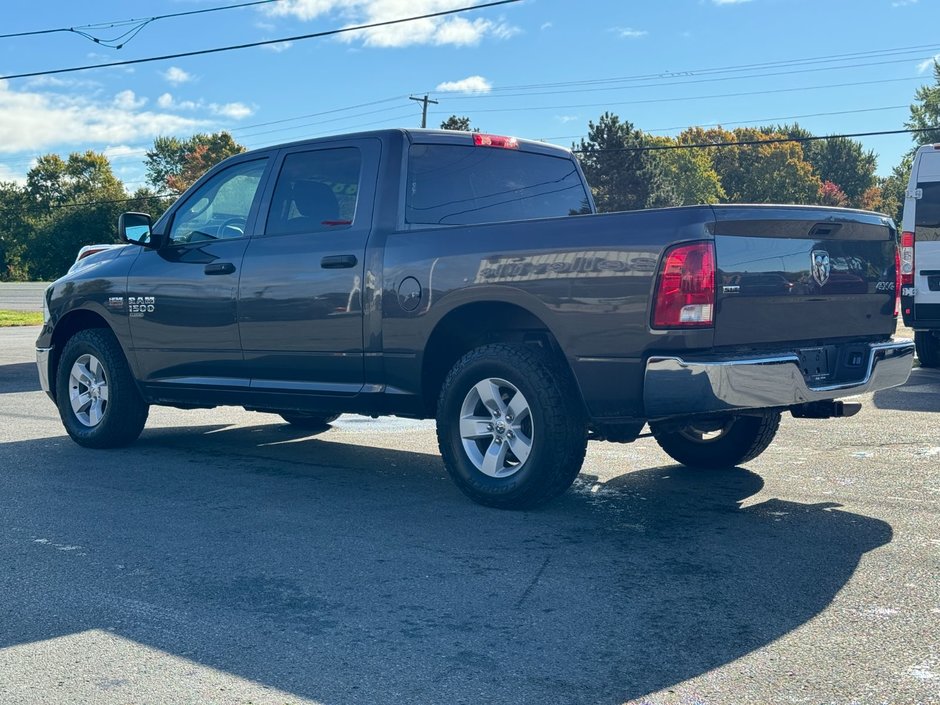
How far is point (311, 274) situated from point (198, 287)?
1.05 meters

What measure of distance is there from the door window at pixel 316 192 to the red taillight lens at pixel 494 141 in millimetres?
759

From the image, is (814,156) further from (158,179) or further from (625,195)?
(158,179)

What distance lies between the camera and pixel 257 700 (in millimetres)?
3119

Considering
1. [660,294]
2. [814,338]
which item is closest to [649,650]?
[660,294]

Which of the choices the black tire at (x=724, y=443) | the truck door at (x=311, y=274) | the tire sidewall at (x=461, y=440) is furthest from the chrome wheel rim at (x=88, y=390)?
the black tire at (x=724, y=443)

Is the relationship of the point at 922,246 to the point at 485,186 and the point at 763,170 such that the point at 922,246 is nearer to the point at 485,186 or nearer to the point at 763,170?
the point at 485,186

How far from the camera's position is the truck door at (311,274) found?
6031 mm

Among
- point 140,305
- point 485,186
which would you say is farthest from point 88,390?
point 485,186

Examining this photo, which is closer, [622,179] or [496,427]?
[496,427]

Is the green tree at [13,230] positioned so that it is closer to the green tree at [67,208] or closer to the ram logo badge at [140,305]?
the green tree at [67,208]

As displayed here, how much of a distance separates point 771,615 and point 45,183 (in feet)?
338

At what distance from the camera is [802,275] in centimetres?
516

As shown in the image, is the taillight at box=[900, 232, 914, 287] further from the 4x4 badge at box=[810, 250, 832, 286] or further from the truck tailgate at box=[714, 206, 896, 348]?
the 4x4 badge at box=[810, 250, 832, 286]

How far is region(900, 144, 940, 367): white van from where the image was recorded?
500 inches
